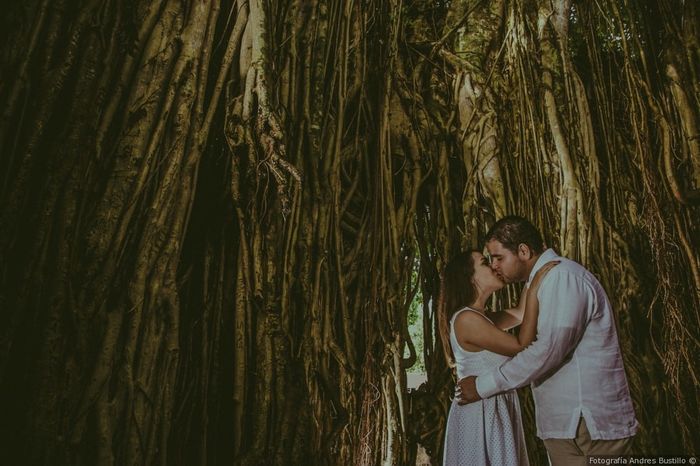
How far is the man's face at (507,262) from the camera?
5.74ft

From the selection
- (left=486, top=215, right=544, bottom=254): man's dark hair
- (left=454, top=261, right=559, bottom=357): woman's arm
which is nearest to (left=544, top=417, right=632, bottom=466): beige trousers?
(left=454, top=261, right=559, bottom=357): woman's arm

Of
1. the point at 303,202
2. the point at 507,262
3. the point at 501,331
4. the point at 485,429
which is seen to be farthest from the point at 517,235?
the point at 303,202

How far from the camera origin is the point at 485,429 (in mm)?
1654

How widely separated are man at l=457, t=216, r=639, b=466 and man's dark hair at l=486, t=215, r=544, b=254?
0.73 ft

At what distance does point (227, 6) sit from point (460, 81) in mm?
1283

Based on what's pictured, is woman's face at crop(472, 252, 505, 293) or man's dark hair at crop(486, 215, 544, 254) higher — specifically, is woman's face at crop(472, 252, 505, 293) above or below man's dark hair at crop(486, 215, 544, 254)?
below

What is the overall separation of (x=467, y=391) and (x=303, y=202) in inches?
39.2

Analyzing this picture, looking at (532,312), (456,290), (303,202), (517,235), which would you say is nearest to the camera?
(532,312)

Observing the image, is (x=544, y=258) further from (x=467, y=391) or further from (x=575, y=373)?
(x=467, y=391)

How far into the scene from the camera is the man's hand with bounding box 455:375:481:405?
5.41 feet

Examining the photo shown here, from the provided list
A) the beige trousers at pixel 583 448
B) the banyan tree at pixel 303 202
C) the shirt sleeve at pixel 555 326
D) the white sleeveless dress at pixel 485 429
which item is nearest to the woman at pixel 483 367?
the white sleeveless dress at pixel 485 429

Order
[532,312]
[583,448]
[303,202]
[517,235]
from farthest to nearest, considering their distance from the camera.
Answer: [303,202] → [517,235] → [532,312] → [583,448]

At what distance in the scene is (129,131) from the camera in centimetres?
171

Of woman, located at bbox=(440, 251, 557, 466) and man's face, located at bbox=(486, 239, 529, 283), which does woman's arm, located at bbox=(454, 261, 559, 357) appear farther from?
man's face, located at bbox=(486, 239, 529, 283)
